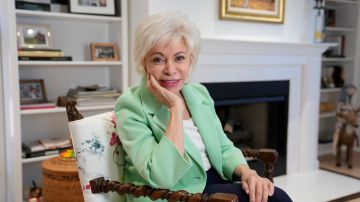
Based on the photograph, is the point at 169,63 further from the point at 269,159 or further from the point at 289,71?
the point at 289,71

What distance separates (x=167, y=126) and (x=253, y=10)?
191 centimetres

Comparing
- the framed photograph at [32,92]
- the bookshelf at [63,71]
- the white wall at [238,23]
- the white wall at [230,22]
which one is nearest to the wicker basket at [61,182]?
the bookshelf at [63,71]

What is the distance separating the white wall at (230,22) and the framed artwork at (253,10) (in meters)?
0.05

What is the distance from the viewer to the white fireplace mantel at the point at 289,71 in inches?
106

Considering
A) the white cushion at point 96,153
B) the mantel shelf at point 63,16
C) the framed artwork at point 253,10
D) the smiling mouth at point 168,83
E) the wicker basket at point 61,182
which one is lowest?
the wicker basket at point 61,182

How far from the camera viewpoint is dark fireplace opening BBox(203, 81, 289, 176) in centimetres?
292

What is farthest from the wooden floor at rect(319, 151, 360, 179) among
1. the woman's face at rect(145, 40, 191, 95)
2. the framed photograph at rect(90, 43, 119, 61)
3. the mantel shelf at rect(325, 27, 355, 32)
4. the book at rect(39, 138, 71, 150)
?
the woman's face at rect(145, 40, 191, 95)

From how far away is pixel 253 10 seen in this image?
9.48 ft

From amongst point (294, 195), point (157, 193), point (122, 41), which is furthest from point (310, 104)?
point (157, 193)

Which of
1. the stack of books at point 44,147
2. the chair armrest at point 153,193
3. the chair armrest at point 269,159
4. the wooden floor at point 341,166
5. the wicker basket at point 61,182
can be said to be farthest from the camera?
the wooden floor at point 341,166

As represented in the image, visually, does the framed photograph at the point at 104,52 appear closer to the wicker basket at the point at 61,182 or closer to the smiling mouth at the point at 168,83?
the wicker basket at the point at 61,182

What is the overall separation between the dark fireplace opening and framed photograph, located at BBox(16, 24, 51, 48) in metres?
1.34

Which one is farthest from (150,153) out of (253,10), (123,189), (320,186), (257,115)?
(320,186)

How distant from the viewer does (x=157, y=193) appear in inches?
47.2
